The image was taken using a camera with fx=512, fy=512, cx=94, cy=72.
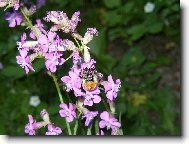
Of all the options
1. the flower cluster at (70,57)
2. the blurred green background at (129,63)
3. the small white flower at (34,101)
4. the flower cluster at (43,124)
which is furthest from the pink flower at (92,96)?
the small white flower at (34,101)

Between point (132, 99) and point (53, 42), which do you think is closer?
point (53, 42)

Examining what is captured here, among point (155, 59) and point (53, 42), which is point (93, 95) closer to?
point (53, 42)

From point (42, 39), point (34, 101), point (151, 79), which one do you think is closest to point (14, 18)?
point (42, 39)

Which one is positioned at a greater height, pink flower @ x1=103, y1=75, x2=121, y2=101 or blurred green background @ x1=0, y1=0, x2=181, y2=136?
blurred green background @ x1=0, y1=0, x2=181, y2=136

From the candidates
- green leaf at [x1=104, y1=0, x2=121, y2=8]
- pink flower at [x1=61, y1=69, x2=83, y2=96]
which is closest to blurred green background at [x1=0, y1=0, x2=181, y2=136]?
green leaf at [x1=104, y1=0, x2=121, y2=8]

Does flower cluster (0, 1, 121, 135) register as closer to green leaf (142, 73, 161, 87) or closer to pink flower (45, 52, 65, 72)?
pink flower (45, 52, 65, 72)

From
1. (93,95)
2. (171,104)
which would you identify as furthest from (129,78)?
(93,95)

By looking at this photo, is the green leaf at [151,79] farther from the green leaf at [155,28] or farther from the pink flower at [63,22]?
the pink flower at [63,22]

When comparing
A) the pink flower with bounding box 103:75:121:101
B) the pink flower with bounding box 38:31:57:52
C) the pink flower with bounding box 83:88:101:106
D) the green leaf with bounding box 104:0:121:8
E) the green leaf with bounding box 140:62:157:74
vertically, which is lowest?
the pink flower with bounding box 83:88:101:106
